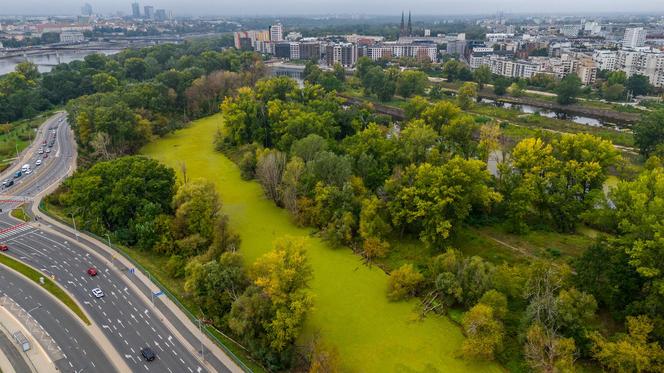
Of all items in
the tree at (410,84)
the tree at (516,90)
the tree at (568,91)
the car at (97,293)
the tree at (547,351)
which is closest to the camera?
the tree at (547,351)

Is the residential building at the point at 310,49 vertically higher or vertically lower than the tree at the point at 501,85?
higher

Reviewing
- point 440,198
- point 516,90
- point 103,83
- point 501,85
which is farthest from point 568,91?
point 103,83

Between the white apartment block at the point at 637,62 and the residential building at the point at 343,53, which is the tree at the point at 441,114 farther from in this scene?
the residential building at the point at 343,53

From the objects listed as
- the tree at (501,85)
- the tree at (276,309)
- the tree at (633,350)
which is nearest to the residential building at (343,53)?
the tree at (501,85)

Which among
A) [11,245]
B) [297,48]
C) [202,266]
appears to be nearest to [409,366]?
[202,266]

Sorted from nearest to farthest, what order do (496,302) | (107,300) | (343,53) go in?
(496,302), (107,300), (343,53)

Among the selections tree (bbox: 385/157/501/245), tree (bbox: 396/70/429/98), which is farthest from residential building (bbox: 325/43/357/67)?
tree (bbox: 385/157/501/245)

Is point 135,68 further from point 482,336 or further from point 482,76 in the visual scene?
point 482,336
